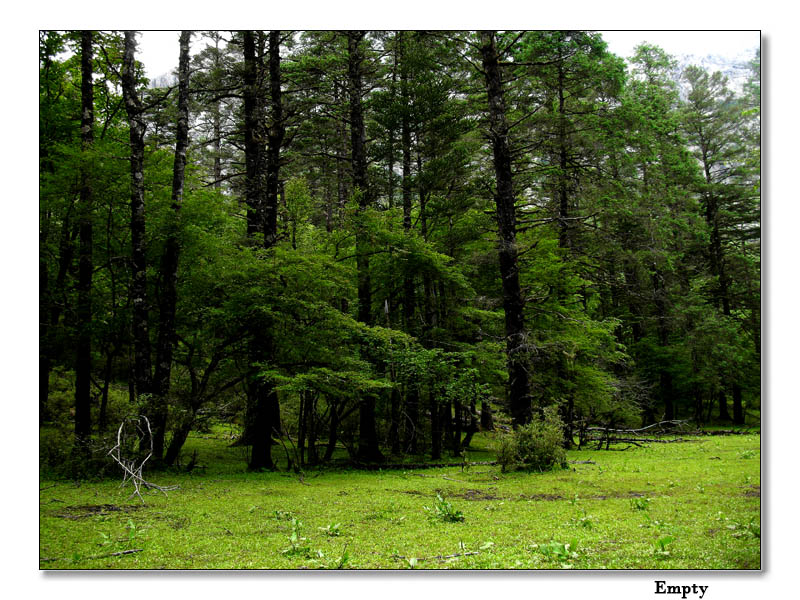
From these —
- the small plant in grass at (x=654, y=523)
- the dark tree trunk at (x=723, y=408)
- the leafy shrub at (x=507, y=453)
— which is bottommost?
the dark tree trunk at (x=723, y=408)

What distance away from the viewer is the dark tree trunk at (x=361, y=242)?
11.3m

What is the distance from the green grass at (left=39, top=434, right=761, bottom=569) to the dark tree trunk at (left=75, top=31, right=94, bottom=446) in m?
2.01

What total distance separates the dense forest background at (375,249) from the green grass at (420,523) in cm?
170

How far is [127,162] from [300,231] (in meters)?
4.61

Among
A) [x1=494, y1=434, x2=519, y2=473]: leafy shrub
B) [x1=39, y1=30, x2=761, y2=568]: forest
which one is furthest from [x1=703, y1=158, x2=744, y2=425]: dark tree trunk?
[x1=494, y1=434, x2=519, y2=473]: leafy shrub

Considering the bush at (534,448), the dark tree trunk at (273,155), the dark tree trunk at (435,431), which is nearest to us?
the bush at (534,448)

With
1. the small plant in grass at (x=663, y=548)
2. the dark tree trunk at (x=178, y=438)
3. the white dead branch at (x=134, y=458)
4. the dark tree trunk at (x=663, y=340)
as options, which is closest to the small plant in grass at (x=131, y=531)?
the white dead branch at (x=134, y=458)

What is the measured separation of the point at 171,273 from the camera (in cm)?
969

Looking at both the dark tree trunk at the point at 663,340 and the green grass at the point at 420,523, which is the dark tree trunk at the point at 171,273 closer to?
the green grass at the point at 420,523

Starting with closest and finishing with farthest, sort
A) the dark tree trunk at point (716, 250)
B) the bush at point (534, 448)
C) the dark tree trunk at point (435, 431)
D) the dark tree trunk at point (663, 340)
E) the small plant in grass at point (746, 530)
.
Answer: the small plant in grass at point (746, 530) < the bush at point (534, 448) < the dark tree trunk at point (716, 250) < the dark tree trunk at point (435, 431) < the dark tree trunk at point (663, 340)
